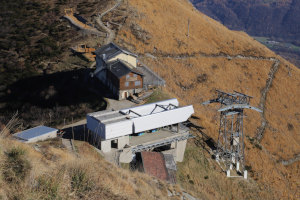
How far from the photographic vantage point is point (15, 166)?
1166 centimetres

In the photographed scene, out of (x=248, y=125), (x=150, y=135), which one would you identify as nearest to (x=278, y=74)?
(x=248, y=125)

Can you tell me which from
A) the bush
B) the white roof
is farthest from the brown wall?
the bush

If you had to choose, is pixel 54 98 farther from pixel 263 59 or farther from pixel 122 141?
pixel 263 59

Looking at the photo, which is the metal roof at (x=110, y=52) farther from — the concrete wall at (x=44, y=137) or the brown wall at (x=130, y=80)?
the concrete wall at (x=44, y=137)

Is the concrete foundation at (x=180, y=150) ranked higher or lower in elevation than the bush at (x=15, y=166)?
lower

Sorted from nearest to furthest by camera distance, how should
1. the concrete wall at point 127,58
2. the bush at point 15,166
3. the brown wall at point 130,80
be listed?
1. the bush at point 15,166
2. the brown wall at point 130,80
3. the concrete wall at point 127,58

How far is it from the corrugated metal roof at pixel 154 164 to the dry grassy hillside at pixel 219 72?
13.4 m

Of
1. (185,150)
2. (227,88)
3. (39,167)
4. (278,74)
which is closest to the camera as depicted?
(39,167)

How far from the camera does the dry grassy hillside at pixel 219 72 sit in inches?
2133

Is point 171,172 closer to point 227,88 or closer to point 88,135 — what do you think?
point 88,135

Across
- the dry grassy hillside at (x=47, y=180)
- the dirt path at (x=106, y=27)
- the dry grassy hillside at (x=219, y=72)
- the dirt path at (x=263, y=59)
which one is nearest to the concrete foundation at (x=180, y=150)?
the dry grassy hillside at (x=219, y=72)

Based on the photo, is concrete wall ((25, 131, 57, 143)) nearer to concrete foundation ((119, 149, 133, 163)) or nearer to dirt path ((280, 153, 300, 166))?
concrete foundation ((119, 149, 133, 163))

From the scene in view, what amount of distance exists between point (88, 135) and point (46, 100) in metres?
16.8

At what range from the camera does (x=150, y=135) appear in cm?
3406
